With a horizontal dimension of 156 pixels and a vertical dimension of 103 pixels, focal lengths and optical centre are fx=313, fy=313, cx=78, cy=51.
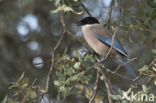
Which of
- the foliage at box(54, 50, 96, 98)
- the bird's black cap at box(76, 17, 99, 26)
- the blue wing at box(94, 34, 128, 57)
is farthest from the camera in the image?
the bird's black cap at box(76, 17, 99, 26)

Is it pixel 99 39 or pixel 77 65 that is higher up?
pixel 77 65

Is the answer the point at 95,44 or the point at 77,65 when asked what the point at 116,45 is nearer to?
the point at 95,44

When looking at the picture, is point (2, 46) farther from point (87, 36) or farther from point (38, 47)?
point (87, 36)

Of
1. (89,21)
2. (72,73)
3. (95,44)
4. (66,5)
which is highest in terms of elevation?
(66,5)

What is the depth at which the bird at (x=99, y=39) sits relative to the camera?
12.2 feet

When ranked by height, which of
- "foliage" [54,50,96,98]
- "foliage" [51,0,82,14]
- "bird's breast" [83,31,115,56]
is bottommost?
"bird's breast" [83,31,115,56]

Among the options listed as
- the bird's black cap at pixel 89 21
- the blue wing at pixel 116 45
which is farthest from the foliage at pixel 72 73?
the bird's black cap at pixel 89 21

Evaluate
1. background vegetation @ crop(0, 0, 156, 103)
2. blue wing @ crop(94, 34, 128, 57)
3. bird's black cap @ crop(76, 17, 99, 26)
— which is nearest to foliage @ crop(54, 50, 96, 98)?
background vegetation @ crop(0, 0, 156, 103)

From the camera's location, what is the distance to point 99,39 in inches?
157

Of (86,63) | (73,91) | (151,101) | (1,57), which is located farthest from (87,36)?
(1,57)

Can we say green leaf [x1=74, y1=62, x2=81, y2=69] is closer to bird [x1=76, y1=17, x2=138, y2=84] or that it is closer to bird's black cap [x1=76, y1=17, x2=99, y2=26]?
bird [x1=76, y1=17, x2=138, y2=84]

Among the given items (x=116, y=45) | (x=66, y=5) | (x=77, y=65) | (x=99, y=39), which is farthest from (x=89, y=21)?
(x=77, y=65)

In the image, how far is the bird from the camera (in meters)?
3.72

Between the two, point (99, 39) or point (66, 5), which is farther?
point (99, 39)
